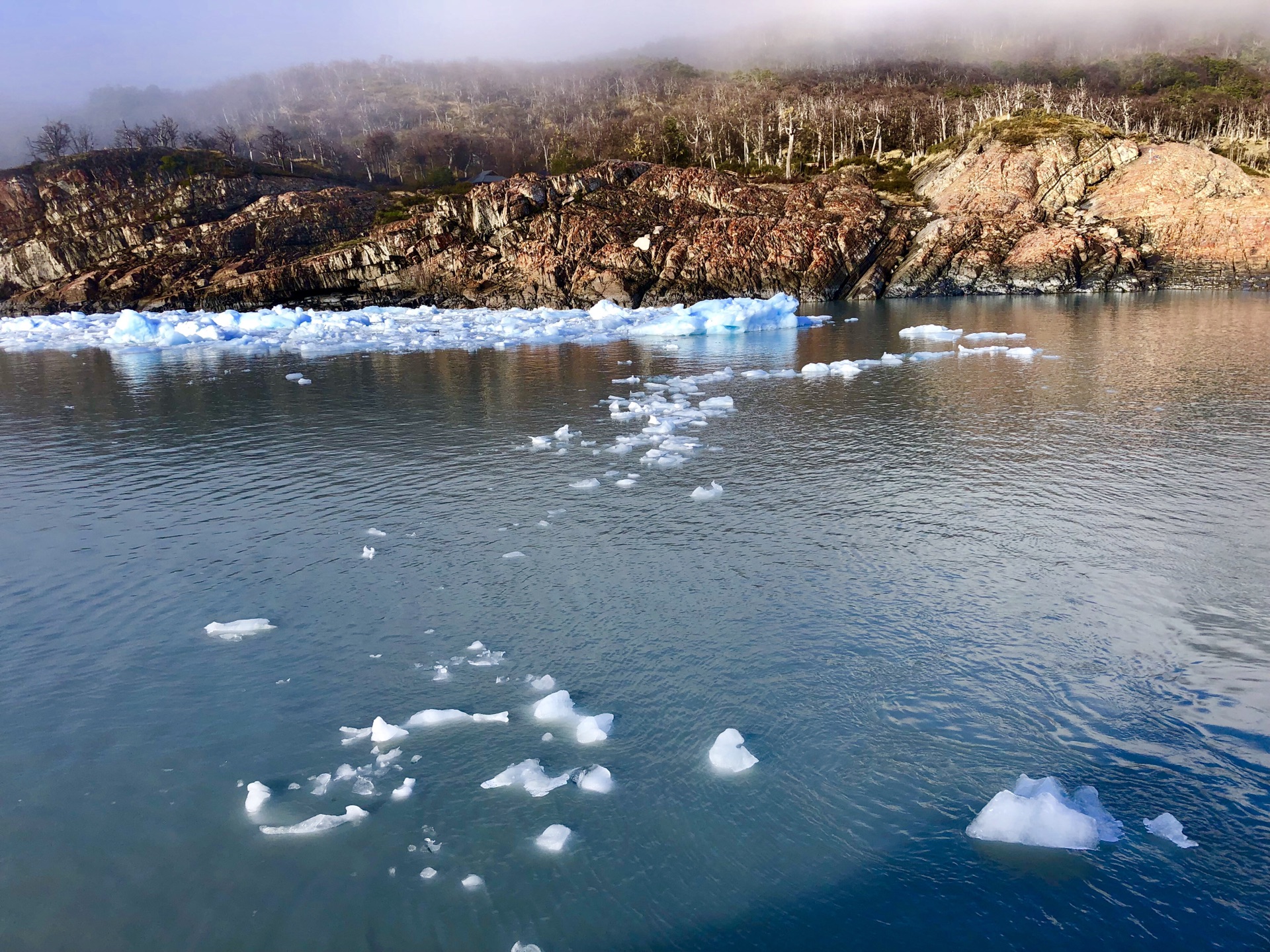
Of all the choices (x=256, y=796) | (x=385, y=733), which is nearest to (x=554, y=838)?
(x=385, y=733)

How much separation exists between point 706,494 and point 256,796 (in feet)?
29.8

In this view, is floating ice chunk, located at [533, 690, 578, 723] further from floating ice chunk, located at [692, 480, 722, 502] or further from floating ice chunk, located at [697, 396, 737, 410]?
floating ice chunk, located at [697, 396, 737, 410]

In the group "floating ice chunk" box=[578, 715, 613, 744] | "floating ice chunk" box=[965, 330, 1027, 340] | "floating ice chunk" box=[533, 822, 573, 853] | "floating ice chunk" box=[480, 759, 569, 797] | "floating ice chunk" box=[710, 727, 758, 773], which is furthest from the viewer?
"floating ice chunk" box=[965, 330, 1027, 340]

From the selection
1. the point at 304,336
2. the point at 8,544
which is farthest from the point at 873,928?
the point at 304,336

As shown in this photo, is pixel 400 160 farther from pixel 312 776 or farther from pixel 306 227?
pixel 312 776

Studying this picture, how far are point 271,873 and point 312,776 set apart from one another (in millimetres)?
1084

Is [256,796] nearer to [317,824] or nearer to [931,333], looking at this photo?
[317,824]

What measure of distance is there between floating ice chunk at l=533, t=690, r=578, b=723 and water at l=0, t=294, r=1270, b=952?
22 cm

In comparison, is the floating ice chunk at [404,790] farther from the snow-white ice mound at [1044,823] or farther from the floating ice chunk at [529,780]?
the snow-white ice mound at [1044,823]

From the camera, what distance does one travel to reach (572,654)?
8672mm

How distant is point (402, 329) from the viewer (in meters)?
55.8

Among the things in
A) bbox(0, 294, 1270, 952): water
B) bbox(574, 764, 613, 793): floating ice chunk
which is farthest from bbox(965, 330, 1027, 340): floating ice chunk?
bbox(574, 764, 613, 793): floating ice chunk

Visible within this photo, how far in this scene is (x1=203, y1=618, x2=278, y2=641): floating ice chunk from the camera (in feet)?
31.2

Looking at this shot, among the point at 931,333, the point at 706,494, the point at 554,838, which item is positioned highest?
the point at 931,333
